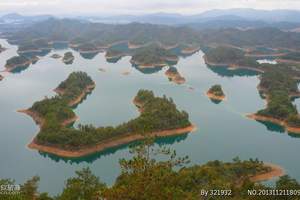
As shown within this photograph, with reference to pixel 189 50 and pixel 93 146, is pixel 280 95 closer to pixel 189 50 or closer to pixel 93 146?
pixel 93 146

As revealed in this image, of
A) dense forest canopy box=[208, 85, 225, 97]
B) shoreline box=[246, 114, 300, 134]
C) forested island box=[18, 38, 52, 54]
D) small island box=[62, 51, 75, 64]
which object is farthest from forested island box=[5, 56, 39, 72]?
shoreline box=[246, 114, 300, 134]


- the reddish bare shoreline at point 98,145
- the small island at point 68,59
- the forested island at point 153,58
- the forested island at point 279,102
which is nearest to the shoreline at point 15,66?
the small island at point 68,59

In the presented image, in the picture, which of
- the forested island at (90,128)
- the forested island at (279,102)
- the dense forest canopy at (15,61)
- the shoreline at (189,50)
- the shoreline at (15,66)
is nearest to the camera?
the forested island at (90,128)

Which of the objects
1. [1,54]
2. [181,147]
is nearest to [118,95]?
[181,147]

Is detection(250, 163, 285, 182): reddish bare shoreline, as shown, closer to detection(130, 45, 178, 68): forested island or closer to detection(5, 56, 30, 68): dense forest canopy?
detection(130, 45, 178, 68): forested island

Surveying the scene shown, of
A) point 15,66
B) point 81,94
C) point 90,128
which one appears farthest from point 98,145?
point 15,66

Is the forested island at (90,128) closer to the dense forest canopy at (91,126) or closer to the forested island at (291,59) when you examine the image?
the dense forest canopy at (91,126)
